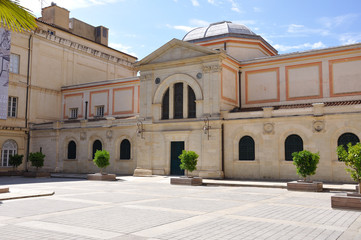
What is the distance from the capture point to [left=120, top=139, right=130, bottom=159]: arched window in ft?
110

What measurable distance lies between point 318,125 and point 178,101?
39.5 feet

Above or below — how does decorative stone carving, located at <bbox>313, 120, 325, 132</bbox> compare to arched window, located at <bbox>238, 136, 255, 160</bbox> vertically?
above

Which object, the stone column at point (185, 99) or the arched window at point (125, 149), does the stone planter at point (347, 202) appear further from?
the arched window at point (125, 149)

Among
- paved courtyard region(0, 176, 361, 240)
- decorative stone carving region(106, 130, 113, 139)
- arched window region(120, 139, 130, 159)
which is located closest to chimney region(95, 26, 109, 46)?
decorative stone carving region(106, 130, 113, 139)

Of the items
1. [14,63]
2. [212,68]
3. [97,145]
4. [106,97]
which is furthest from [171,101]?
[14,63]

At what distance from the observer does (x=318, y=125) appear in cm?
2484

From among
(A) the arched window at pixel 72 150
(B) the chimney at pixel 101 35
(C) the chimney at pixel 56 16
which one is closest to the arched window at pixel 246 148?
(A) the arched window at pixel 72 150

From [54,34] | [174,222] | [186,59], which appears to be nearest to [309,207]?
[174,222]

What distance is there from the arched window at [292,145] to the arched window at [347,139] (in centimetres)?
265

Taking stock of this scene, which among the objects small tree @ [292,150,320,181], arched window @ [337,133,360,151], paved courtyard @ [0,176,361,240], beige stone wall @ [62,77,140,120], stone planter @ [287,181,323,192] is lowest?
paved courtyard @ [0,176,361,240]

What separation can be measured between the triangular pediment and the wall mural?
44.0 feet

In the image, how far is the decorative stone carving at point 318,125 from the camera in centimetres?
2469

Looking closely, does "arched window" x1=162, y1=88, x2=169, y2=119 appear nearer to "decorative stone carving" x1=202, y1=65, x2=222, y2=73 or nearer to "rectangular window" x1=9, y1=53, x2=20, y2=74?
"decorative stone carving" x1=202, y1=65, x2=222, y2=73

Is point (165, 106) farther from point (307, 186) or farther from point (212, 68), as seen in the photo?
point (307, 186)
